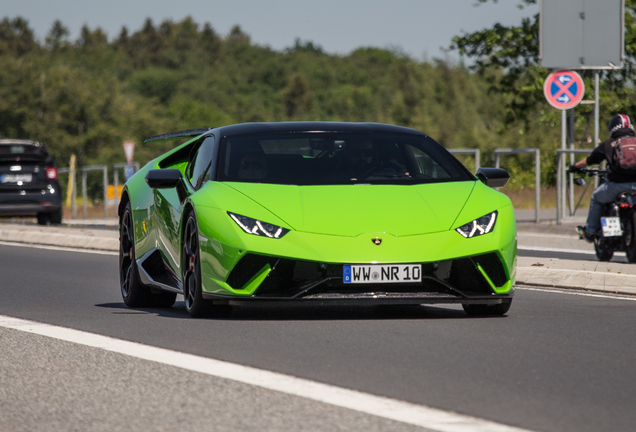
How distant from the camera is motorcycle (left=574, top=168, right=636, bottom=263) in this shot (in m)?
13.6

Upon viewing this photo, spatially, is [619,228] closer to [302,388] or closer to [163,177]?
[163,177]

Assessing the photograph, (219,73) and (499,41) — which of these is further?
(219,73)

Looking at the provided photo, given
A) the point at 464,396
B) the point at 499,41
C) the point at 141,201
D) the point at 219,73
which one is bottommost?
the point at 464,396

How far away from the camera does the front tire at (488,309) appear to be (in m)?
8.05

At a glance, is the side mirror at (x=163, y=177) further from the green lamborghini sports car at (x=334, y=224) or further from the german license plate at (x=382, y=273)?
the german license plate at (x=382, y=273)

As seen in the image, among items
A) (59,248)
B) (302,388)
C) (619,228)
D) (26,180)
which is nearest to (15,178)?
(26,180)

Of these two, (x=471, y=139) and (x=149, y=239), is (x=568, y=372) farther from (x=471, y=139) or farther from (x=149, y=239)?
(x=471, y=139)

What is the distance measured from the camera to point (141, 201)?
9.45 metres

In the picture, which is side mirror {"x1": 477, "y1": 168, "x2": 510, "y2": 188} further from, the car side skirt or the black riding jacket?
the black riding jacket

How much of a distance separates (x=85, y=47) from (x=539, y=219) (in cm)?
16413

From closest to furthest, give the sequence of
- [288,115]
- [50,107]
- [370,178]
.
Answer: [370,178], [50,107], [288,115]

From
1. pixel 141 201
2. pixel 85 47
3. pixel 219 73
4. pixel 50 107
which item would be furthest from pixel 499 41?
pixel 85 47

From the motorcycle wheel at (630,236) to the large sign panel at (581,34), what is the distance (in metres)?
10.0

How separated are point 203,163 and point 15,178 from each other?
16657mm
